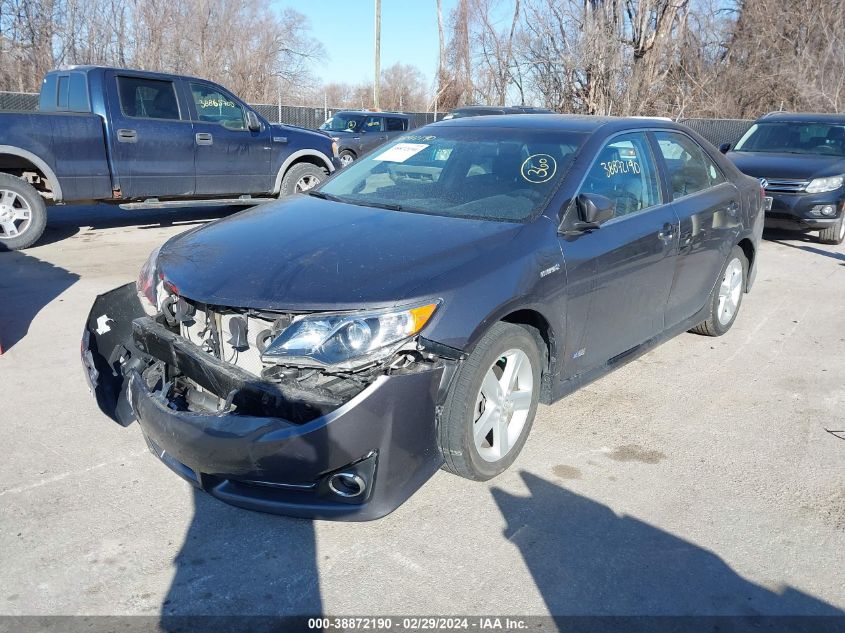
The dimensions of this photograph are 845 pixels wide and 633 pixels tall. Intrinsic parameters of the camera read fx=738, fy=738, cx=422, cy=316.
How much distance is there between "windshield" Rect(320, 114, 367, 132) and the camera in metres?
17.3

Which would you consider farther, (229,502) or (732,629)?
(229,502)

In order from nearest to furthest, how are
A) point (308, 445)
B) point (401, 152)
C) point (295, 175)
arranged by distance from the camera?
point (308, 445) < point (401, 152) < point (295, 175)

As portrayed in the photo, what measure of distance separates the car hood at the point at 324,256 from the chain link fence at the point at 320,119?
17.5m

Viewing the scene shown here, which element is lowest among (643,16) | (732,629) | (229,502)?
(732,629)

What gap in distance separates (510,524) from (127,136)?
7469mm

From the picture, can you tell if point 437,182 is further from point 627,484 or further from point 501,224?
point 627,484

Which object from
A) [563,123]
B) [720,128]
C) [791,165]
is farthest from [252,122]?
[720,128]

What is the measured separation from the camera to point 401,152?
4793 mm

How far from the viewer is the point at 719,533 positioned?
324 centimetres

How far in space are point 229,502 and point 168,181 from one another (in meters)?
7.31

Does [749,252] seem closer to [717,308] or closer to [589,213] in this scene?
[717,308]

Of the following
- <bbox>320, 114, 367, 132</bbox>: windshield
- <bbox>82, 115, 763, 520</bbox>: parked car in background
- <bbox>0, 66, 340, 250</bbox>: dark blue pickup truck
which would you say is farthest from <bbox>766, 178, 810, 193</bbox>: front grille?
<bbox>320, 114, 367, 132</bbox>: windshield

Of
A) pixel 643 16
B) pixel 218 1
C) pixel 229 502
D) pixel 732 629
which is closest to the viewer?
pixel 732 629

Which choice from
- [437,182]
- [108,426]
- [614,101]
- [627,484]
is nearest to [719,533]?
[627,484]
